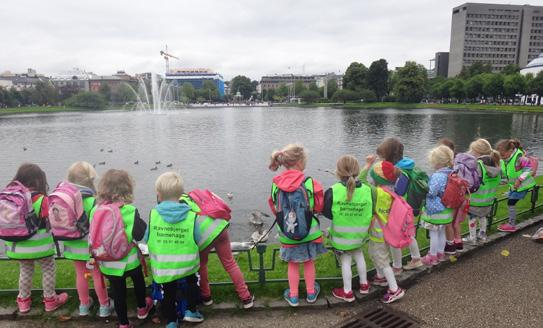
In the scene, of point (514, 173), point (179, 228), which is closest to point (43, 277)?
point (179, 228)

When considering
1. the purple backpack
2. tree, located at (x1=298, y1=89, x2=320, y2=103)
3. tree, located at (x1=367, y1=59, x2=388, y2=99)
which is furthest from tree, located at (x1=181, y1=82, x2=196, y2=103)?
the purple backpack

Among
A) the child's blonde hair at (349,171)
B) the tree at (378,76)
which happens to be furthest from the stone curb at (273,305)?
the tree at (378,76)

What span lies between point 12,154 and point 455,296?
30609mm

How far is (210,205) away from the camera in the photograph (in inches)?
171

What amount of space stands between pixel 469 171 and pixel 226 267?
4.03 metres

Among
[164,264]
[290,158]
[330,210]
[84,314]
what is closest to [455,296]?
[330,210]

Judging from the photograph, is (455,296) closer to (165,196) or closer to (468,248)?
(468,248)

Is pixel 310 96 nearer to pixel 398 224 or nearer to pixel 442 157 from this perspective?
pixel 442 157

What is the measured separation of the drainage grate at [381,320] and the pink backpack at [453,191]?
6.12ft

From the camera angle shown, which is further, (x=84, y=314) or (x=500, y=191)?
(x=500, y=191)

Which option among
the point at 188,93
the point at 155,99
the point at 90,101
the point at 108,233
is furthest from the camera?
the point at 188,93

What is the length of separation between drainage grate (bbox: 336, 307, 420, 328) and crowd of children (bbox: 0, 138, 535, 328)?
27 centimetres

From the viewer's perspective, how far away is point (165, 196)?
420 centimetres

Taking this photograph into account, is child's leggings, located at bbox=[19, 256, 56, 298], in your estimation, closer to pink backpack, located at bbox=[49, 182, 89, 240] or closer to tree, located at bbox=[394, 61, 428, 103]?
pink backpack, located at bbox=[49, 182, 89, 240]
